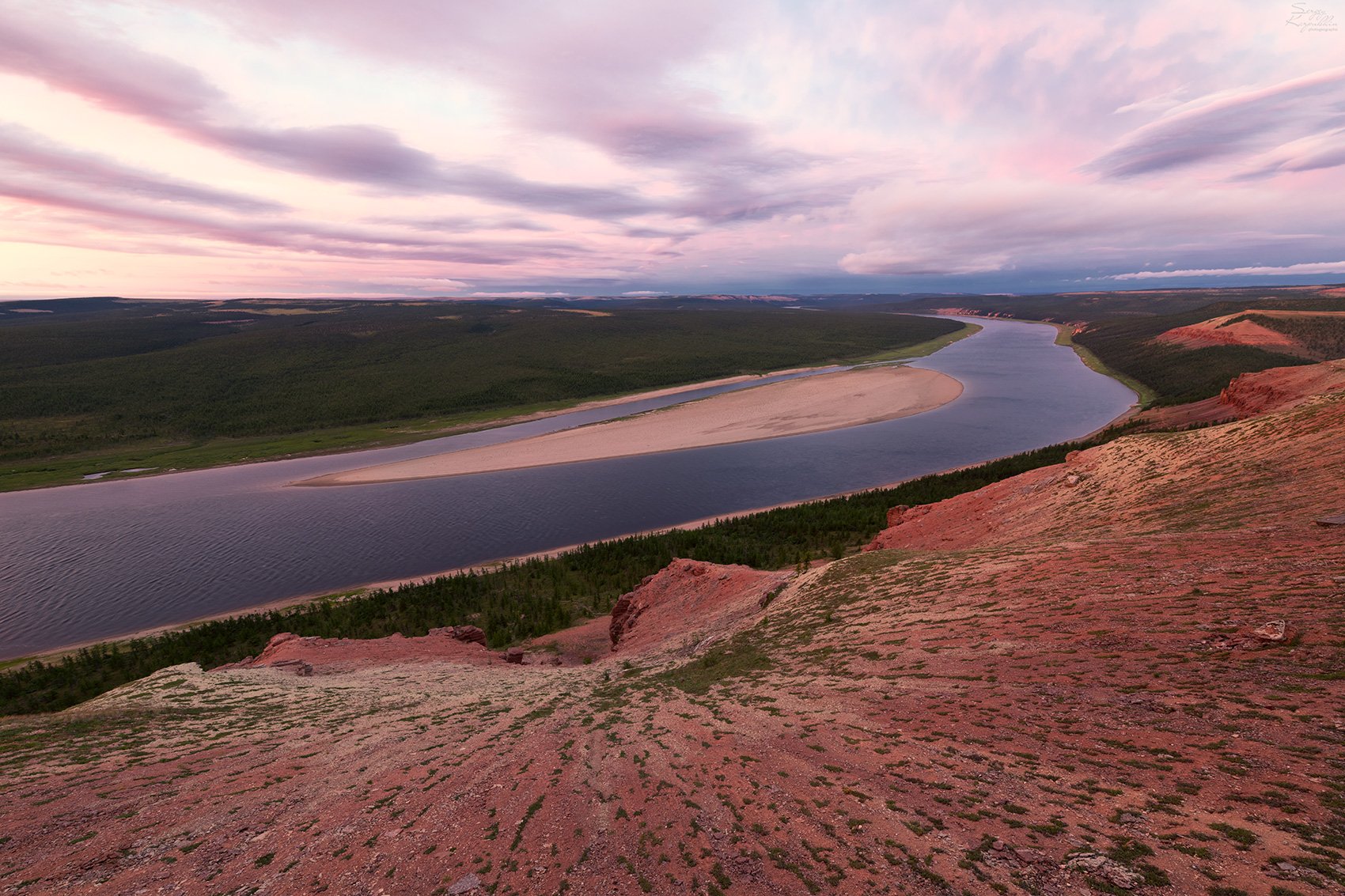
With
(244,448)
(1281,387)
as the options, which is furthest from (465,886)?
(244,448)

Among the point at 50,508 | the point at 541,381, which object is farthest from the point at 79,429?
the point at 541,381

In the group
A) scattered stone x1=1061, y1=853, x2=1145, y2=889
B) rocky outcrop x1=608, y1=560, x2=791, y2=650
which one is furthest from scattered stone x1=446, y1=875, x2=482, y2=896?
rocky outcrop x1=608, y1=560, x2=791, y2=650

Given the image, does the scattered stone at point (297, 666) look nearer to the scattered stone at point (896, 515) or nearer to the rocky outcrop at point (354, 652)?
the rocky outcrop at point (354, 652)

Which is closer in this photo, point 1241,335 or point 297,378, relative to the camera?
point 1241,335

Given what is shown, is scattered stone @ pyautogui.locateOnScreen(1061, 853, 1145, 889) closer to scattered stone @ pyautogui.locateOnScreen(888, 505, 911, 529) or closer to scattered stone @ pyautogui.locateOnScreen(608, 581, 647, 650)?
scattered stone @ pyautogui.locateOnScreen(608, 581, 647, 650)

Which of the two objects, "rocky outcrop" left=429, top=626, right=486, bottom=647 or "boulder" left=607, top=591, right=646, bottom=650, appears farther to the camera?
"boulder" left=607, top=591, right=646, bottom=650

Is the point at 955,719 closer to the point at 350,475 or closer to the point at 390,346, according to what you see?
the point at 350,475

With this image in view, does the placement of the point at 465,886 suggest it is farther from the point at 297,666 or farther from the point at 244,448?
the point at 244,448
